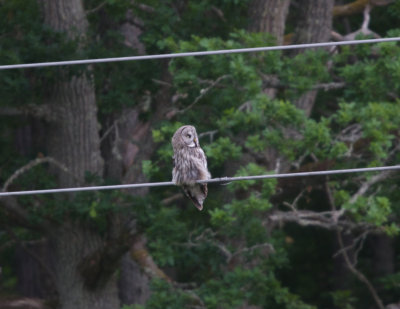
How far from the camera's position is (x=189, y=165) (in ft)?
28.9

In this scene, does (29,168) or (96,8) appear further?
(96,8)

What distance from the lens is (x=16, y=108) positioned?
1381 cm

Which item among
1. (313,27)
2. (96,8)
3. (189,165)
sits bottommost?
(189,165)

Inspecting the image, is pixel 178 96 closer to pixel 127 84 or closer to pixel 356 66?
pixel 127 84

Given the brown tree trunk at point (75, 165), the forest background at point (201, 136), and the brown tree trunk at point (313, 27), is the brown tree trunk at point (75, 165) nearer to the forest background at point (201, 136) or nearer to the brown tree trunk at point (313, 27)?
the forest background at point (201, 136)

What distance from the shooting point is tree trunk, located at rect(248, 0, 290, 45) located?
13773 mm

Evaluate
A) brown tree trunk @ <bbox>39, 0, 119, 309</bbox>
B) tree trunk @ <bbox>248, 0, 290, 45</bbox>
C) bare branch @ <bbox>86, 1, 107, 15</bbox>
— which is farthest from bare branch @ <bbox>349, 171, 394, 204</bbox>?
bare branch @ <bbox>86, 1, 107, 15</bbox>

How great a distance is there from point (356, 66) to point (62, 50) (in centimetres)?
368

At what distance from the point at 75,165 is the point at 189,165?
19.0 feet

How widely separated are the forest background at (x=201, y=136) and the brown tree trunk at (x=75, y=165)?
0.8 inches

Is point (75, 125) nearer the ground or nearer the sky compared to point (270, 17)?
nearer the ground

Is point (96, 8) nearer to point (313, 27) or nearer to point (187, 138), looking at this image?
point (313, 27)

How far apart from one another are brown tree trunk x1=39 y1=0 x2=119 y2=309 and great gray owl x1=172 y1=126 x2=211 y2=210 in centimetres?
519

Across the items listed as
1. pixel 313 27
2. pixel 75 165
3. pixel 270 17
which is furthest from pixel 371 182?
pixel 75 165
